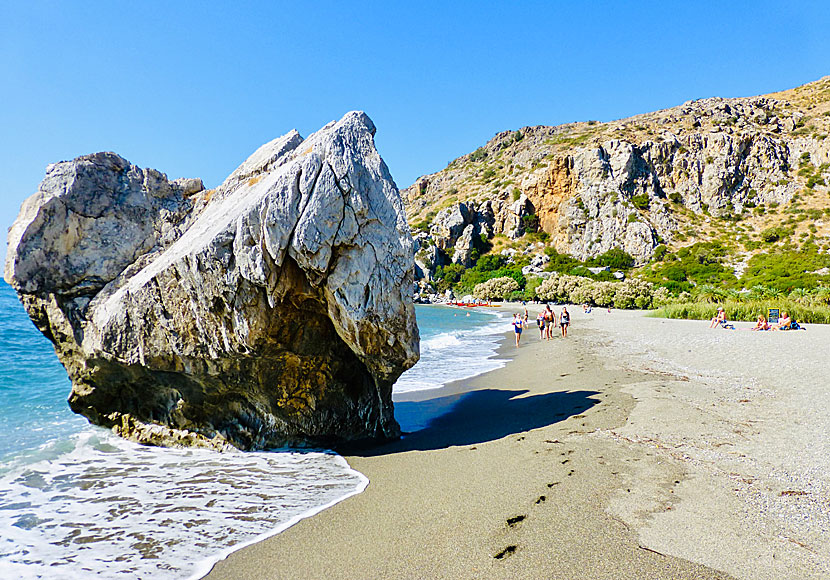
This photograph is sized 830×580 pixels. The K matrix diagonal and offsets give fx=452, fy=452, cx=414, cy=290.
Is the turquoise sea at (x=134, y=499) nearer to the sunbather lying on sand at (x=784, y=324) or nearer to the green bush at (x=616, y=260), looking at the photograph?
the sunbather lying on sand at (x=784, y=324)

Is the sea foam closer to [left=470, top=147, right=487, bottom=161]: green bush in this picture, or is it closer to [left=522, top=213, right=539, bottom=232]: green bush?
[left=522, top=213, right=539, bottom=232]: green bush

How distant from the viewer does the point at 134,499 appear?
4.91 metres

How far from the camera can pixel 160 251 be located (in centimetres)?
702

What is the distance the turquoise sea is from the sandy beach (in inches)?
15.9

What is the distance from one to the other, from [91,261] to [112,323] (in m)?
1.27

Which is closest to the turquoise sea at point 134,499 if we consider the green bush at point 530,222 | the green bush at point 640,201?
the green bush at point 640,201

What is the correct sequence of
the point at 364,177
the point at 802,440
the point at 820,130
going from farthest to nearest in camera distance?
the point at 820,130, the point at 364,177, the point at 802,440

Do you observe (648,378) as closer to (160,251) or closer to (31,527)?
(160,251)

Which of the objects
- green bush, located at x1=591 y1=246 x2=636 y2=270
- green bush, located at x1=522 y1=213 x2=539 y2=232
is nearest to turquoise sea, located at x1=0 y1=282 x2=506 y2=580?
green bush, located at x1=591 y1=246 x2=636 y2=270

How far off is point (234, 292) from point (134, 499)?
2482mm

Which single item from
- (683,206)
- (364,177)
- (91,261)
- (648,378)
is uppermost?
(683,206)

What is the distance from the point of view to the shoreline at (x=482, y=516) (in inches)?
131

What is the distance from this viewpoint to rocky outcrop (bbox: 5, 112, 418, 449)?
5.57 meters

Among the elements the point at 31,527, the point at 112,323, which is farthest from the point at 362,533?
the point at 112,323
